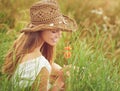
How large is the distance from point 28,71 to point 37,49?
0.64 feet

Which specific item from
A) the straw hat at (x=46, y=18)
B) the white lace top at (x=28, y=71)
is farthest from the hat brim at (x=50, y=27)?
the white lace top at (x=28, y=71)

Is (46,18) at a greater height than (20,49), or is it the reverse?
(46,18)

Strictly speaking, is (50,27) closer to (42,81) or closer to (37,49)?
(37,49)

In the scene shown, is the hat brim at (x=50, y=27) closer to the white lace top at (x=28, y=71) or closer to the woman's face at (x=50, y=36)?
the woman's face at (x=50, y=36)

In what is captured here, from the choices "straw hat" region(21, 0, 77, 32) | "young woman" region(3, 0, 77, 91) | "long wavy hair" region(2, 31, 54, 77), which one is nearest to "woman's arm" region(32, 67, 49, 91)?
"young woman" region(3, 0, 77, 91)

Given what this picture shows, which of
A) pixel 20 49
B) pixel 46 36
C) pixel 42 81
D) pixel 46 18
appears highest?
pixel 46 18

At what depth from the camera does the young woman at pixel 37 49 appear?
3.58 metres

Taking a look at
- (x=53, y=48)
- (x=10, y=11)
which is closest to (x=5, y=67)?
(x=53, y=48)

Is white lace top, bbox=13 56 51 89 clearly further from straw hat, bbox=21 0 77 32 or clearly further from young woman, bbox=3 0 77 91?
straw hat, bbox=21 0 77 32

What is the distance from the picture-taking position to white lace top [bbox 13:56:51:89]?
→ 351cm

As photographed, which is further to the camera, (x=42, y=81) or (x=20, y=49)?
(x=20, y=49)

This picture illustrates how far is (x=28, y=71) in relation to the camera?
3.61m

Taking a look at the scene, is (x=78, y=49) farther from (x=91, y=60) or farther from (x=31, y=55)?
(x=31, y=55)

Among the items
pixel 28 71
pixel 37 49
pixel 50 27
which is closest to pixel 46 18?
pixel 50 27
